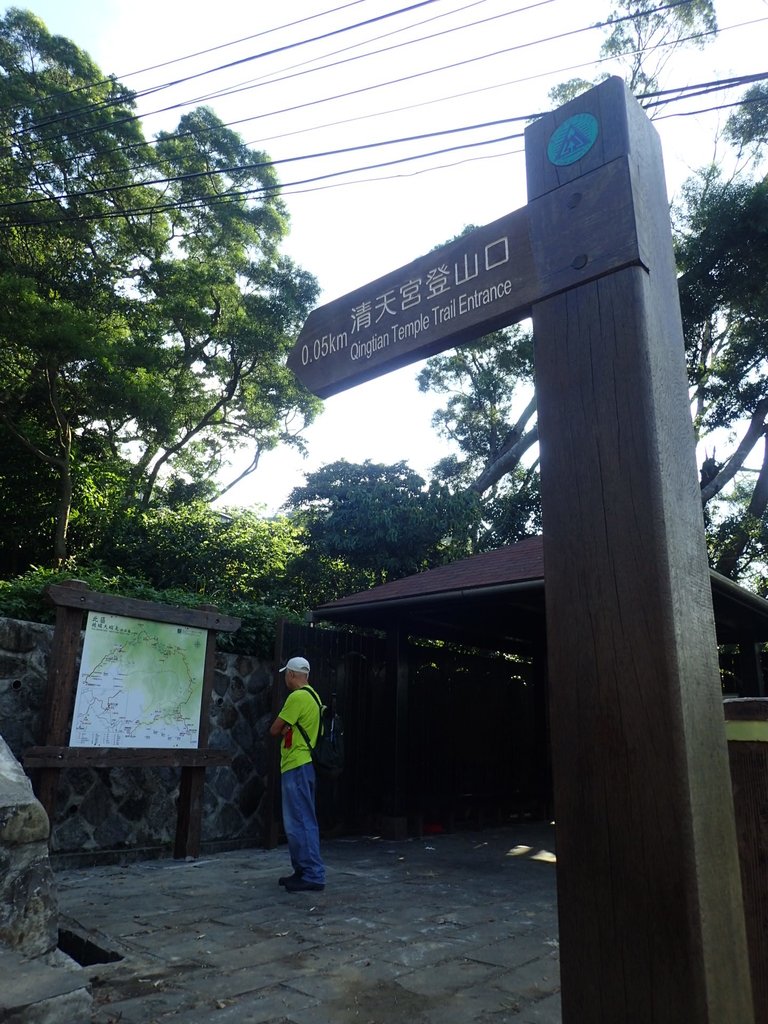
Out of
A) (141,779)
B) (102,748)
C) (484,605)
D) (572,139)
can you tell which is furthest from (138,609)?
(572,139)

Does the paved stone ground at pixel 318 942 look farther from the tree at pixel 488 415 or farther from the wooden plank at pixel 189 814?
the tree at pixel 488 415

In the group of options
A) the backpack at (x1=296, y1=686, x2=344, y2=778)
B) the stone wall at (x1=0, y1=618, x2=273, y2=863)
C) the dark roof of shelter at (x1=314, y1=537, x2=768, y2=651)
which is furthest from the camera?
the dark roof of shelter at (x1=314, y1=537, x2=768, y2=651)

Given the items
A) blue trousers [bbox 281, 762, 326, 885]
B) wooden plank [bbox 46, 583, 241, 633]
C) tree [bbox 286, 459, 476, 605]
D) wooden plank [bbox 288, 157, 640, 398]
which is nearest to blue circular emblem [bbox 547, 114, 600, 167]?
wooden plank [bbox 288, 157, 640, 398]

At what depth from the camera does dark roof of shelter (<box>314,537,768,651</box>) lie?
7.84 m

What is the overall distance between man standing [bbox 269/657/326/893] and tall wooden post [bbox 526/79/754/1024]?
14.4 feet

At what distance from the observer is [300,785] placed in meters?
6.00

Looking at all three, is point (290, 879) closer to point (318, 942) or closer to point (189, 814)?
point (318, 942)

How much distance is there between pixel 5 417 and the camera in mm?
16531

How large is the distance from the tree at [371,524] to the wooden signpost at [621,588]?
1277 cm

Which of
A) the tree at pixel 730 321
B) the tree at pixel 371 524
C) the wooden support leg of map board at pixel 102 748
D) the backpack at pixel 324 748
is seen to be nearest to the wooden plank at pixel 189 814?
the wooden support leg of map board at pixel 102 748

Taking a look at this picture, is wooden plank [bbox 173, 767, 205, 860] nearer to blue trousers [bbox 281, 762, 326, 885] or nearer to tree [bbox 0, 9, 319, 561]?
blue trousers [bbox 281, 762, 326, 885]

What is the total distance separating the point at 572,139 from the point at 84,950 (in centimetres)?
459

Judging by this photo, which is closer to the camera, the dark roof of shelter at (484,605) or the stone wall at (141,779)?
the stone wall at (141,779)

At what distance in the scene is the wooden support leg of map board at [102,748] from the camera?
6082mm
